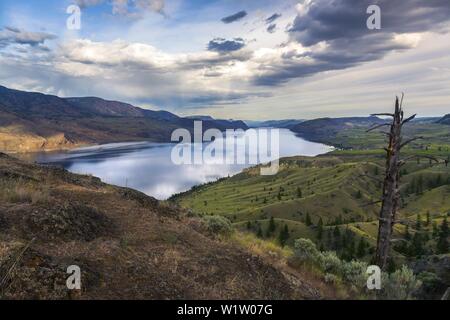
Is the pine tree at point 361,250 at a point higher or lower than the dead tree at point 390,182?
lower

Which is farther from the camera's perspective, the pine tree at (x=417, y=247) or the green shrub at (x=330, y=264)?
the pine tree at (x=417, y=247)

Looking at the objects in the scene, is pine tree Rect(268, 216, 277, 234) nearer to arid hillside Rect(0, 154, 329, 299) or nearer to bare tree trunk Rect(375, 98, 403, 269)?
A: bare tree trunk Rect(375, 98, 403, 269)

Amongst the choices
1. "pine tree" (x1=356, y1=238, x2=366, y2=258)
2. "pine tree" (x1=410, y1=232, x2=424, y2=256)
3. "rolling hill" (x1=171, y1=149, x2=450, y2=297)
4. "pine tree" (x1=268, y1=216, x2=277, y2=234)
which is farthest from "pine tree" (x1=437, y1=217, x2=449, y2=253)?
"pine tree" (x1=268, y1=216, x2=277, y2=234)

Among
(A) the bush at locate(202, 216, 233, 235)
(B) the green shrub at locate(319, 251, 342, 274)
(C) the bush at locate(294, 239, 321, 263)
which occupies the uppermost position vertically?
(A) the bush at locate(202, 216, 233, 235)

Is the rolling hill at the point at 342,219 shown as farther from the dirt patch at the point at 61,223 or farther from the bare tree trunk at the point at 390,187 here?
the dirt patch at the point at 61,223

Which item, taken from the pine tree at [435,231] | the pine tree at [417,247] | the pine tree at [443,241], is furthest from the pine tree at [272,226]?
the pine tree at [435,231]

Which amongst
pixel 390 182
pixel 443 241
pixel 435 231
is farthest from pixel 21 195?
pixel 435 231
